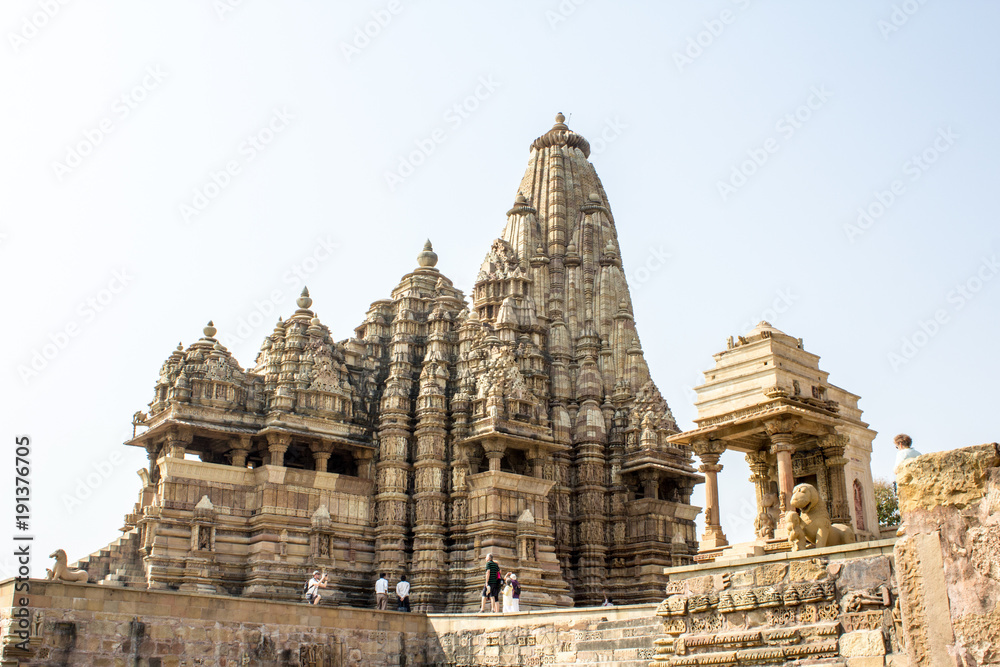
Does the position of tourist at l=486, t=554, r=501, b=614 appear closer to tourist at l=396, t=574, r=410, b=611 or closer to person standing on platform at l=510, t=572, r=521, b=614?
person standing on platform at l=510, t=572, r=521, b=614

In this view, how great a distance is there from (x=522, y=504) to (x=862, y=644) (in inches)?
775

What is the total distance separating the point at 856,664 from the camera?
10234mm

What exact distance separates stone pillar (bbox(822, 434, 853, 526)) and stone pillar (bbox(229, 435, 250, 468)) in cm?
1638

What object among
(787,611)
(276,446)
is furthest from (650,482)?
(787,611)

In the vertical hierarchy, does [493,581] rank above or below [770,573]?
above

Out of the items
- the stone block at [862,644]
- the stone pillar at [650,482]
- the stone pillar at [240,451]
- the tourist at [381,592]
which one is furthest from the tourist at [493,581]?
the stone block at [862,644]

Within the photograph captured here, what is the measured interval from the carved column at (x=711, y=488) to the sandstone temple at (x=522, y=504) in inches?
2.4

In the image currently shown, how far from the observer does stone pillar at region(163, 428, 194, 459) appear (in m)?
27.7

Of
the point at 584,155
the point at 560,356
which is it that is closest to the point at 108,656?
the point at 560,356

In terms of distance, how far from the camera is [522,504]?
29.6 metres

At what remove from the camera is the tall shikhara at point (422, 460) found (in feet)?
90.7

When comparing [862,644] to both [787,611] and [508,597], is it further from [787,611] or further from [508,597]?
[508,597]

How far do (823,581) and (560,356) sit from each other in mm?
26607

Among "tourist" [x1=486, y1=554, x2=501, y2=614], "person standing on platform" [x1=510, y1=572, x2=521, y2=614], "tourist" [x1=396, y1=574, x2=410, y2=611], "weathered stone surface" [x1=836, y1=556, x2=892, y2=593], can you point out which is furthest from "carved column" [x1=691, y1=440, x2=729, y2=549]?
"weathered stone surface" [x1=836, y1=556, x2=892, y2=593]
